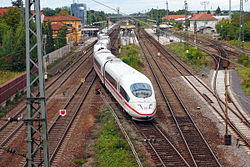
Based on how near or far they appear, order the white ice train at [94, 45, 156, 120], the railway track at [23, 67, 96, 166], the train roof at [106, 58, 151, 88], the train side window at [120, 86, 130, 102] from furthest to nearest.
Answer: the train roof at [106, 58, 151, 88]
the train side window at [120, 86, 130, 102]
the white ice train at [94, 45, 156, 120]
the railway track at [23, 67, 96, 166]

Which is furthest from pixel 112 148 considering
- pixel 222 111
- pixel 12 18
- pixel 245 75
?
pixel 12 18

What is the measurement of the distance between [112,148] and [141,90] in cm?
457

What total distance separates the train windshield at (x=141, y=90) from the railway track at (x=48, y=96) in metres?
7.71

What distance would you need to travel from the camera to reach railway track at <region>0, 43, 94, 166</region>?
56.5ft

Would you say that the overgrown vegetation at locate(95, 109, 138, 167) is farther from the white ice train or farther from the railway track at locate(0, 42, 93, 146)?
the railway track at locate(0, 42, 93, 146)

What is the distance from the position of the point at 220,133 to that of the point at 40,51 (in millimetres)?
12397

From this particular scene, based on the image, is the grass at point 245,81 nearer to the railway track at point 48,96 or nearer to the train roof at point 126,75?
the train roof at point 126,75

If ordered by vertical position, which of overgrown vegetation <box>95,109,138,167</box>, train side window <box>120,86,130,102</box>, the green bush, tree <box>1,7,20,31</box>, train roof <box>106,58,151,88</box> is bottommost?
the green bush

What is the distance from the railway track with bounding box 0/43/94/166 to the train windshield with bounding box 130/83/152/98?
7.71 meters

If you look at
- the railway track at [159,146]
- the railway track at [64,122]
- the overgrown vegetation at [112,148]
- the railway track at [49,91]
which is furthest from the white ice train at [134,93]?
the railway track at [49,91]

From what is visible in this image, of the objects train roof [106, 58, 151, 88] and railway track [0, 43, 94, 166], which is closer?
railway track [0, 43, 94, 166]

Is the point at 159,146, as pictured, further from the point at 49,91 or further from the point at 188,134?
the point at 49,91

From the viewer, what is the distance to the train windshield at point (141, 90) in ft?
58.8

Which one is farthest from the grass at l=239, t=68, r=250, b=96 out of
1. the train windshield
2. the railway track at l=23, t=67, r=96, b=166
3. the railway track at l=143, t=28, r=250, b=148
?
the railway track at l=23, t=67, r=96, b=166
